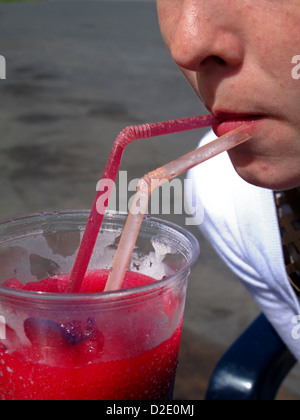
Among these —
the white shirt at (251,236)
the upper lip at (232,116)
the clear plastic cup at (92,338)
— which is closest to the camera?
the clear plastic cup at (92,338)

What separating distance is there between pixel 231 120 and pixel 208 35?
0.32 feet

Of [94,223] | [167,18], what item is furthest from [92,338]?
[167,18]

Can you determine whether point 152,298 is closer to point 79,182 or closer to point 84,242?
point 84,242

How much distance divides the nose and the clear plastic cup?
17 centimetres

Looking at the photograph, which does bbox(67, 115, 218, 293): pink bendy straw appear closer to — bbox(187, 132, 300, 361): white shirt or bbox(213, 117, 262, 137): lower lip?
bbox(213, 117, 262, 137): lower lip

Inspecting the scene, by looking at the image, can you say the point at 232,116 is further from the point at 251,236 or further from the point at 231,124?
the point at 251,236

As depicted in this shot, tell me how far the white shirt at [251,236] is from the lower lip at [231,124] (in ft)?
0.93

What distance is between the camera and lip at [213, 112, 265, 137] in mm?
587

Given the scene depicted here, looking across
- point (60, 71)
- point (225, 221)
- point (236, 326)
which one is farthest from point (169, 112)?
point (225, 221)

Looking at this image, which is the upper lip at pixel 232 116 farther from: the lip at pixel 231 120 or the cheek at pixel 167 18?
the cheek at pixel 167 18

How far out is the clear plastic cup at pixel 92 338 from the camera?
17.7 inches

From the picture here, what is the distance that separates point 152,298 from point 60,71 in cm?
490

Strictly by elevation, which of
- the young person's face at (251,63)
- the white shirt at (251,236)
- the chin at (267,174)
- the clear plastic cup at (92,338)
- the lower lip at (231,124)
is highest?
the young person's face at (251,63)

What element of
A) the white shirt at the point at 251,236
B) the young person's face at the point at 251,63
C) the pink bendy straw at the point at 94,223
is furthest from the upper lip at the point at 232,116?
the white shirt at the point at 251,236
